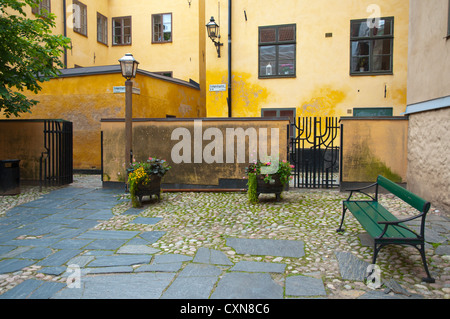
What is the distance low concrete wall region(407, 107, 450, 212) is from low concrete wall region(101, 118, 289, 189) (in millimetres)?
2953

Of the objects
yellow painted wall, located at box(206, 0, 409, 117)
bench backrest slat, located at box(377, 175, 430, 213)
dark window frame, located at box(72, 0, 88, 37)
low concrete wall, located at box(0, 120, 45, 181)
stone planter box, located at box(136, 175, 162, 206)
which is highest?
dark window frame, located at box(72, 0, 88, 37)

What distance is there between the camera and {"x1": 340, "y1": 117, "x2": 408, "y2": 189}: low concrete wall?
343 inches

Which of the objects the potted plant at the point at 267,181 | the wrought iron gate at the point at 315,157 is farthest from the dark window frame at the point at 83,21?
the potted plant at the point at 267,181

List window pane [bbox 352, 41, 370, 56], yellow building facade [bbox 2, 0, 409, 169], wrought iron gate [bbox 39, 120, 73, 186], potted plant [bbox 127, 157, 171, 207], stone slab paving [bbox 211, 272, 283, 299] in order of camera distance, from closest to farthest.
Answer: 1. stone slab paving [bbox 211, 272, 283, 299]
2. potted plant [bbox 127, 157, 171, 207]
3. wrought iron gate [bbox 39, 120, 73, 186]
4. yellow building facade [bbox 2, 0, 409, 169]
5. window pane [bbox 352, 41, 370, 56]

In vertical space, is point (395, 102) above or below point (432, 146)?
above

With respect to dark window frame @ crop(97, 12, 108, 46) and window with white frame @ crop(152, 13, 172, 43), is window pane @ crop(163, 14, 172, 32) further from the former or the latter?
dark window frame @ crop(97, 12, 108, 46)

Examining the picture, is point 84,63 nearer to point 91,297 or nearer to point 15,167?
point 15,167

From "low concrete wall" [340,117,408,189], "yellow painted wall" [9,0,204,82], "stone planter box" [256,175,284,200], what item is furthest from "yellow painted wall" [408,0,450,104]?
"yellow painted wall" [9,0,204,82]

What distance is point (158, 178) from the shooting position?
7875mm

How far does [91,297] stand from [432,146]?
22.7ft

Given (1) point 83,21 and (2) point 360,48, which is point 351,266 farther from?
(1) point 83,21

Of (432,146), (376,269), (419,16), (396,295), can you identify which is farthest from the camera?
(419,16)
